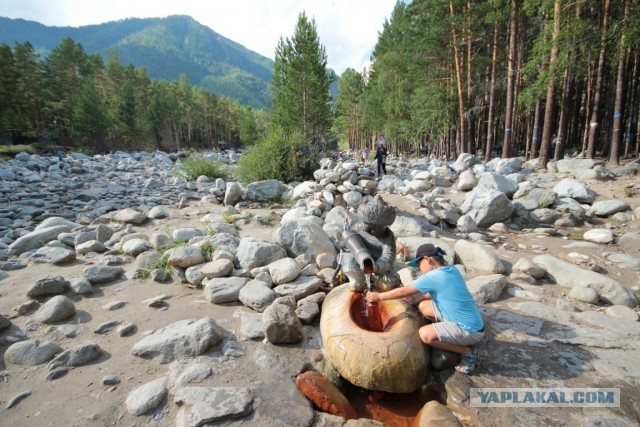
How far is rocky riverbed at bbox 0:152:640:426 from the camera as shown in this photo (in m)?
1.98

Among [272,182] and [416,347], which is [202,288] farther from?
[272,182]

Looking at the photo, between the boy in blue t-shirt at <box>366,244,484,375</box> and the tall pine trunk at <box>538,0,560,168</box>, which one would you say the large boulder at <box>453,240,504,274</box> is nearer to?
the boy in blue t-shirt at <box>366,244,484,375</box>

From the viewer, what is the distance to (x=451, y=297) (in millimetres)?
2369

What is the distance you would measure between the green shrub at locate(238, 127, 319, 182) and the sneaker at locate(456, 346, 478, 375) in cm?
920

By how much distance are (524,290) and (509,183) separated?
5.89 m

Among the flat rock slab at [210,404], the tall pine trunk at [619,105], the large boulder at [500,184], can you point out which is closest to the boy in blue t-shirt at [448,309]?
the flat rock slab at [210,404]

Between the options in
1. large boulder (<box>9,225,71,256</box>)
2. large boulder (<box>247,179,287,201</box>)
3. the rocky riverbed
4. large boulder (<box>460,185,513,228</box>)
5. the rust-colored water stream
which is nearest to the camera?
the rocky riverbed

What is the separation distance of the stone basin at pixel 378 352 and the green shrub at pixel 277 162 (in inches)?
345

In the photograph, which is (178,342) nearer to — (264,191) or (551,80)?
(264,191)

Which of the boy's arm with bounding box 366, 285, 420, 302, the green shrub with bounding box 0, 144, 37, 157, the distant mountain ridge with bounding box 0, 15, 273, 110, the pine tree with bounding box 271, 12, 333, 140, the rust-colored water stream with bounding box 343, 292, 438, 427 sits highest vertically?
the distant mountain ridge with bounding box 0, 15, 273, 110

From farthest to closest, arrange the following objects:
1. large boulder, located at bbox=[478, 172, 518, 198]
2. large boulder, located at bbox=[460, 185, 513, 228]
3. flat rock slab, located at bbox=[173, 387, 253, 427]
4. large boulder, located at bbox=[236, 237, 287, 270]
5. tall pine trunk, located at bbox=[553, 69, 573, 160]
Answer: tall pine trunk, located at bbox=[553, 69, 573, 160] < large boulder, located at bbox=[478, 172, 518, 198] < large boulder, located at bbox=[460, 185, 513, 228] < large boulder, located at bbox=[236, 237, 287, 270] < flat rock slab, located at bbox=[173, 387, 253, 427]

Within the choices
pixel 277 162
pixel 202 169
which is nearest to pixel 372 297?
pixel 277 162

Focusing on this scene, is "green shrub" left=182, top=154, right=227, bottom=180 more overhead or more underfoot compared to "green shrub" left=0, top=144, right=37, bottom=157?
more underfoot

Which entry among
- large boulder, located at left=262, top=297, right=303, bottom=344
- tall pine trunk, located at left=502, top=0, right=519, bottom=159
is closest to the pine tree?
tall pine trunk, located at left=502, top=0, right=519, bottom=159
